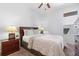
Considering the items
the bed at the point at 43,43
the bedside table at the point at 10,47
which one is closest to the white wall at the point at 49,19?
the bed at the point at 43,43

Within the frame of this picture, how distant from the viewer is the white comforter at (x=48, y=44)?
59.8 inches

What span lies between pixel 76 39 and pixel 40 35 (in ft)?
1.95

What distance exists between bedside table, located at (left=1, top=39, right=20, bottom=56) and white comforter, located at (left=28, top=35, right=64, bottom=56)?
223mm

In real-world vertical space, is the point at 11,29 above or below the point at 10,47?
above

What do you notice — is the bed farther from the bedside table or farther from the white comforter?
the bedside table

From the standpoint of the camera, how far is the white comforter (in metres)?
1.52

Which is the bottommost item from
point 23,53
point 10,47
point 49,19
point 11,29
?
A: point 23,53

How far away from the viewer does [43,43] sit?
1.57 m

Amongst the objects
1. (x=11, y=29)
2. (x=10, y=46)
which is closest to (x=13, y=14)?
(x=11, y=29)

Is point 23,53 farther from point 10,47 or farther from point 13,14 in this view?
point 13,14

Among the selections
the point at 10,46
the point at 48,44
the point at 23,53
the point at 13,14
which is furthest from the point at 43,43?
the point at 13,14

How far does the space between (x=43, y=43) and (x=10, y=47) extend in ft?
1.84

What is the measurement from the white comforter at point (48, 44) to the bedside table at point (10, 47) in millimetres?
223

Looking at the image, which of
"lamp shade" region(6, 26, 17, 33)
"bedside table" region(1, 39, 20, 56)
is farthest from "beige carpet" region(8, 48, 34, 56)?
"lamp shade" region(6, 26, 17, 33)
